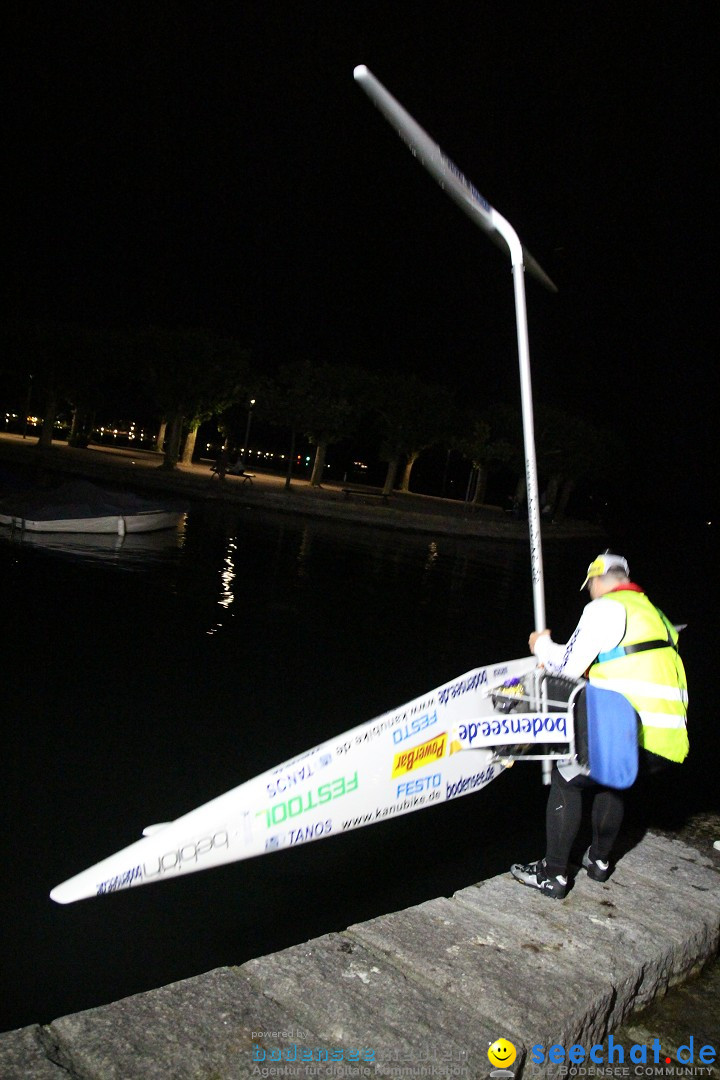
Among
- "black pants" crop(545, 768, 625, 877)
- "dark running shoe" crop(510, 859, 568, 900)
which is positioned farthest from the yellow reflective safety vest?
"dark running shoe" crop(510, 859, 568, 900)

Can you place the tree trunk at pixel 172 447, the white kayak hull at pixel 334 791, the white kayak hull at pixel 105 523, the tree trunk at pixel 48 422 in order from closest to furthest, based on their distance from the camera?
the white kayak hull at pixel 334 791
the white kayak hull at pixel 105 523
the tree trunk at pixel 172 447
the tree trunk at pixel 48 422

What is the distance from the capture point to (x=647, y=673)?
4.57 m

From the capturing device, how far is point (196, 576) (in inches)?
656

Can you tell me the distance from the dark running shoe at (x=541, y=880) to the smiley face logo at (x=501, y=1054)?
141cm

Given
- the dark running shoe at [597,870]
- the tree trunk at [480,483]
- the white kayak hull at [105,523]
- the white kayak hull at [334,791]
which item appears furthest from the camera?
the tree trunk at [480,483]

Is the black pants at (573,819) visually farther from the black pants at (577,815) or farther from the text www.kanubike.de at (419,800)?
the text www.kanubike.de at (419,800)

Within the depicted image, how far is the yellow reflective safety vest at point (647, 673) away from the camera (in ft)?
15.0

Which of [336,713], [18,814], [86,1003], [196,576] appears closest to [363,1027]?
[86,1003]

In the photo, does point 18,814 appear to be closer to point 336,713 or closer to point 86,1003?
point 86,1003

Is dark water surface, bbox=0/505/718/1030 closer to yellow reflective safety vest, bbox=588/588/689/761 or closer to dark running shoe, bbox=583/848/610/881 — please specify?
dark running shoe, bbox=583/848/610/881

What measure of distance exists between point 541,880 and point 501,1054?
157 cm

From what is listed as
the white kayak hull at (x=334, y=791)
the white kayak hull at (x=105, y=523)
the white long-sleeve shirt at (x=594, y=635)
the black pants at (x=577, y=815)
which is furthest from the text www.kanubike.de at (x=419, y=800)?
the white kayak hull at (x=105, y=523)

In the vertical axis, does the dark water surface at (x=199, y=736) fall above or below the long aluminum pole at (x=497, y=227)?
below

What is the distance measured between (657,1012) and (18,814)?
427 centimetres
